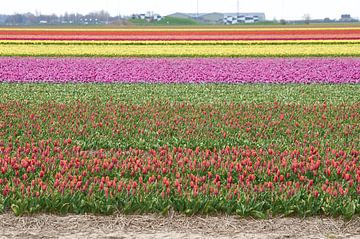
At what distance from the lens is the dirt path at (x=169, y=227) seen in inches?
270

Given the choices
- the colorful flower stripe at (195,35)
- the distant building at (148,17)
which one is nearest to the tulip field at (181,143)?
the colorful flower stripe at (195,35)

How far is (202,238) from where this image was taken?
674 cm

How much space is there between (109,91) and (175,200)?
12.3 meters

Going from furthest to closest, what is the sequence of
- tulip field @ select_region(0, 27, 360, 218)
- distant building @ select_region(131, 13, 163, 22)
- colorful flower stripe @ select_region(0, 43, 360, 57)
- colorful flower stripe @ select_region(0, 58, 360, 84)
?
distant building @ select_region(131, 13, 163, 22)
colorful flower stripe @ select_region(0, 43, 360, 57)
colorful flower stripe @ select_region(0, 58, 360, 84)
tulip field @ select_region(0, 27, 360, 218)

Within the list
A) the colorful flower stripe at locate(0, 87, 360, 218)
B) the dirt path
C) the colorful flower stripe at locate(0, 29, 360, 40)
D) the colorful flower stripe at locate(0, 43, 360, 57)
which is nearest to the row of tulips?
the colorful flower stripe at locate(0, 87, 360, 218)

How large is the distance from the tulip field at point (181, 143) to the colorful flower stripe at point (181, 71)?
14 centimetres

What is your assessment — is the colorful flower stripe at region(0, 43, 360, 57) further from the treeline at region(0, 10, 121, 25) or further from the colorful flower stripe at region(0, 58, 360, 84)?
the treeline at region(0, 10, 121, 25)

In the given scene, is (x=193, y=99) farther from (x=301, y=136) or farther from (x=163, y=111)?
(x=301, y=136)

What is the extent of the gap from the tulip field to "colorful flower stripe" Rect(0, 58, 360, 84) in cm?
14

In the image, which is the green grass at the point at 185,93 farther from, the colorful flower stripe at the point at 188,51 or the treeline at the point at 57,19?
the treeline at the point at 57,19

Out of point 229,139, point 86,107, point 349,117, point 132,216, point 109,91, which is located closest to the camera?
point 132,216

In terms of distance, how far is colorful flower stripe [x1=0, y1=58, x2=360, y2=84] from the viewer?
23.0 m

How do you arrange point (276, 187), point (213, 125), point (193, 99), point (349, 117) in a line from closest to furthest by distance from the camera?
1. point (276, 187)
2. point (213, 125)
3. point (349, 117)
4. point (193, 99)

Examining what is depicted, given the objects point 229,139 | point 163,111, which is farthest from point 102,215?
point 163,111
